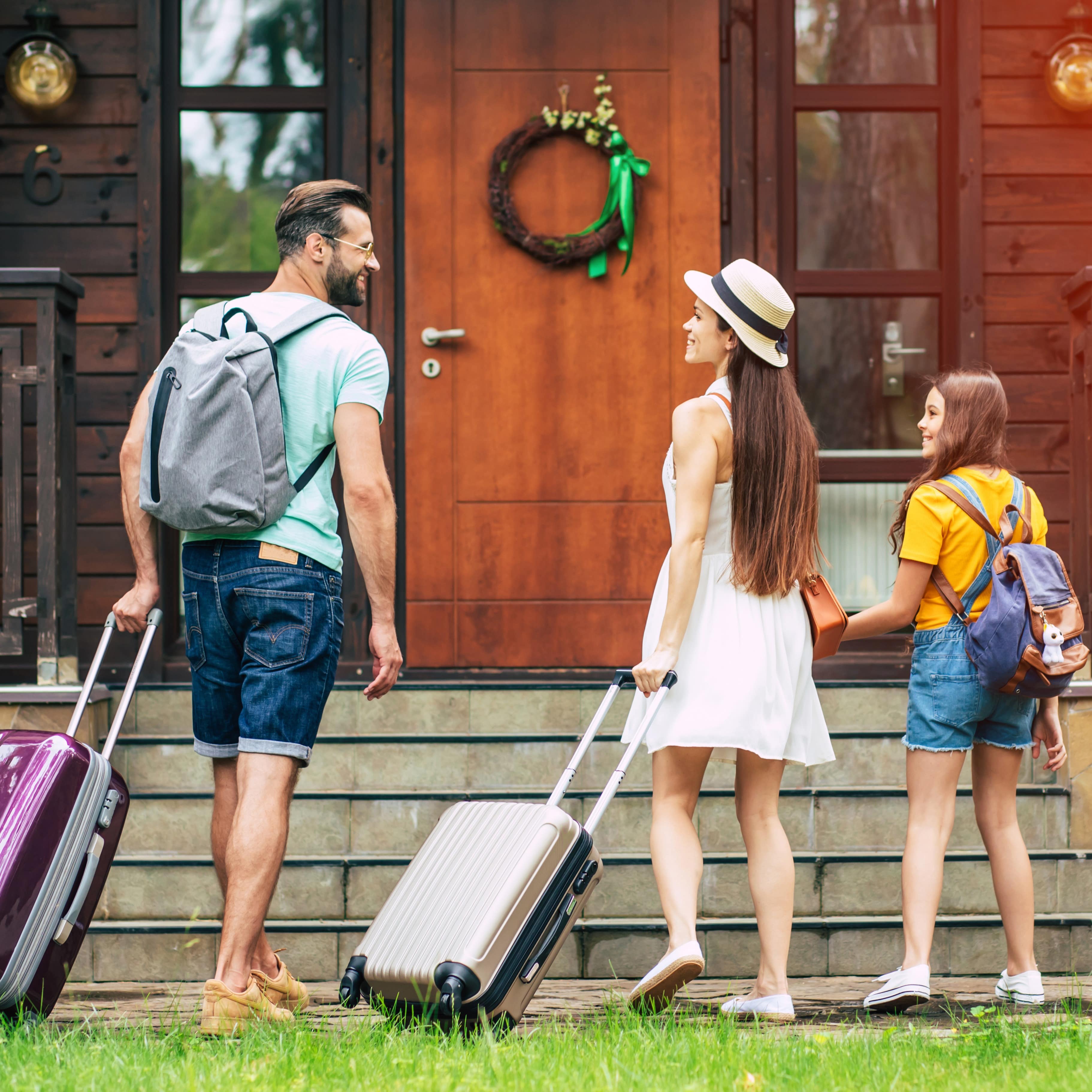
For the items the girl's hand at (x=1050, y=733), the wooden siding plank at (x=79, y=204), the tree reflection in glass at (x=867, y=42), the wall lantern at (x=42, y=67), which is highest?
the tree reflection in glass at (x=867, y=42)

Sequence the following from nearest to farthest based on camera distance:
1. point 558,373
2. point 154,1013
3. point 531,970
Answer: point 531,970, point 154,1013, point 558,373

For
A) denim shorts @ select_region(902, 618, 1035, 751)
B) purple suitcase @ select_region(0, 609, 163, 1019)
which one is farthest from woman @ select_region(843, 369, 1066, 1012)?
purple suitcase @ select_region(0, 609, 163, 1019)

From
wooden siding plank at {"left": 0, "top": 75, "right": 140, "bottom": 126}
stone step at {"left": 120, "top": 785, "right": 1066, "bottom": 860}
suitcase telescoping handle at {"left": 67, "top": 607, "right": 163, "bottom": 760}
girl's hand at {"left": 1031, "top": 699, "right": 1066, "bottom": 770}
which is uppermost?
wooden siding plank at {"left": 0, "top": 75, "right": 140, "bottom": 126}

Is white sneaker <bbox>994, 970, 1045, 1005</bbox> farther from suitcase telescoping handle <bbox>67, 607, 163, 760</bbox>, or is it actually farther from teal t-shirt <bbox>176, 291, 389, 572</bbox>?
suitcase telescoping handle <bbox>67, 607, 163, 760</bbox>

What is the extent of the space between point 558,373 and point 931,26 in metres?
2.27

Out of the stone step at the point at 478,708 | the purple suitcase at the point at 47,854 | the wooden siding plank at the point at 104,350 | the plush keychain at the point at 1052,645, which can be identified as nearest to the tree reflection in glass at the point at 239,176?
the wooden siding plank at the point at 104,350

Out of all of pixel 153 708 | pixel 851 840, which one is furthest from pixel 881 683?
pixel 153 708

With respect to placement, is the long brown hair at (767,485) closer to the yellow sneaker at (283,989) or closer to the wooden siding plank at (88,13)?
the yellow sneaker at (283,989)

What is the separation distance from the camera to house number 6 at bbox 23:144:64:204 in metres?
5.45

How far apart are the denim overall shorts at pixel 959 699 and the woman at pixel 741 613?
0.25 m

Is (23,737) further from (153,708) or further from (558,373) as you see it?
(558,373)

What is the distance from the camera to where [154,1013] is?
125 inches

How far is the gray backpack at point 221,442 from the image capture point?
284cm

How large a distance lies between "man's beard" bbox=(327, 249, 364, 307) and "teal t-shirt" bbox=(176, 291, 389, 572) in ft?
0.53
